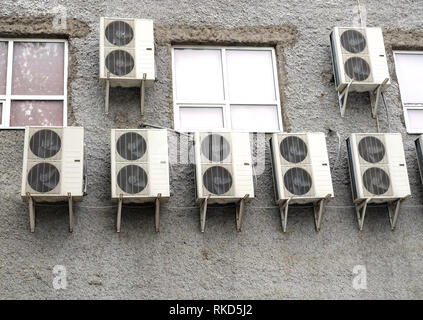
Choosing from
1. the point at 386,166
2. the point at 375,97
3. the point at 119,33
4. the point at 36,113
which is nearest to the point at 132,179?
the point at 36,113

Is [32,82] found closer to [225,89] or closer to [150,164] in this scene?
[150,164]

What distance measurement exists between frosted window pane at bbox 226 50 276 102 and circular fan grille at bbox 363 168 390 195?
1.76m

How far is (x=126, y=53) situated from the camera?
10.3m

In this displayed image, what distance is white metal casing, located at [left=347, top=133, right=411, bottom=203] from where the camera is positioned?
32.1 ft

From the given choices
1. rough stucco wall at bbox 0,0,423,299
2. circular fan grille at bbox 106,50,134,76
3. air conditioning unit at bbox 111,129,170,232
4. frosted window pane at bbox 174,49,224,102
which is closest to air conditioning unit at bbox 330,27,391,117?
rough stucco wall at bbox 0,0,423,299

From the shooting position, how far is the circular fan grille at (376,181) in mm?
9781

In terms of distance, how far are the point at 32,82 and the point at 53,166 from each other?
5.29ft

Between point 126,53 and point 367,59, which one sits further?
point 367,59

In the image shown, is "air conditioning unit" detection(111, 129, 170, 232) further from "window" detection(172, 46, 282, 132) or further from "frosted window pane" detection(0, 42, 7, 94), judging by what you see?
"frosted window pane" detection(0, 42, 7, 94)

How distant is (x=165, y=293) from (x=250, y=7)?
4.32 m

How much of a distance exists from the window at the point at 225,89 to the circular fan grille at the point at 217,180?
3.11ft

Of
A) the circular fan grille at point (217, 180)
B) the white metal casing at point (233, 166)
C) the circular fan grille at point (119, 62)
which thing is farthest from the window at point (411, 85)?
the circular fan grille at point (119, 62)

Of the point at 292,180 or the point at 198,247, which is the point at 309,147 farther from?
the point at 198,247

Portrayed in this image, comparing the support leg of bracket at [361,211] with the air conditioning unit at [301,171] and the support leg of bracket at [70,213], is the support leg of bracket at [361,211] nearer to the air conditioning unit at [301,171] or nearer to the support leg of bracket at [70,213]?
the air conditioning unit at [301,171]
